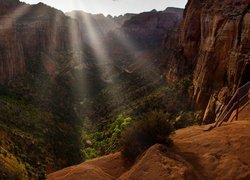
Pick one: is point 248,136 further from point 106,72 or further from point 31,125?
point 106,72

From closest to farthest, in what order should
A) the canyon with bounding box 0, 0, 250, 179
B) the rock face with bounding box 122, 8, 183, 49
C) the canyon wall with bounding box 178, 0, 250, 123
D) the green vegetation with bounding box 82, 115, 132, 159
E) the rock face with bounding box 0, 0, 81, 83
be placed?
the canyon with bounding box 0, 0, 250, 179 < the canyon wall with bounding box 178, 0, 250, 123 < the green vegetation with bounding box 82, 115, 132, 159 < the rock face with bounding box 0, 0, 81, 83 < the rock face with bounding box 122, 8, 183, 49

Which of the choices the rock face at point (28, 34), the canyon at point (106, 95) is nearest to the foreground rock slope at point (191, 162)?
the canyon at point (106, 95)

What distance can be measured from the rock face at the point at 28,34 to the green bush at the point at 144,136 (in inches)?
2035

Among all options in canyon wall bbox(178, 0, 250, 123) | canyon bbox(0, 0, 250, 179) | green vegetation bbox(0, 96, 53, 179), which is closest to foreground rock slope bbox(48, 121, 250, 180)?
canyon bbox(0, 0, 250, 179)

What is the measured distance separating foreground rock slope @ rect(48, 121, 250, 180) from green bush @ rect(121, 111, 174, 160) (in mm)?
462

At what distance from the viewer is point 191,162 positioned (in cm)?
1138

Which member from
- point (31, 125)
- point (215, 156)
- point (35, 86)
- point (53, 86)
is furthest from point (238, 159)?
point (53, 86)

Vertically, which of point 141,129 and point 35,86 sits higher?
point 141,129

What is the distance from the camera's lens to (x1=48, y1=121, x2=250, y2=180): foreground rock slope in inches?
415

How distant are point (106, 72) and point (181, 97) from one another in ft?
227

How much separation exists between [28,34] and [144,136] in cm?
8563

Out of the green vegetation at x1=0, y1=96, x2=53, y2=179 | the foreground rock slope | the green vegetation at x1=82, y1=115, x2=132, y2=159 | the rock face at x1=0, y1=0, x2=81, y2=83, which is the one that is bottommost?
the green vegetation at x1=82, y1=115, x2=132, y2=159

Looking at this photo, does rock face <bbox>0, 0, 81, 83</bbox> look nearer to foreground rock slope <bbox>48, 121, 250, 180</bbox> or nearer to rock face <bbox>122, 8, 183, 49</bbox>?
rock face <bbox>122, 8, 183, 49</bbox>

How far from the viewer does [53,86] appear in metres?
76.4
